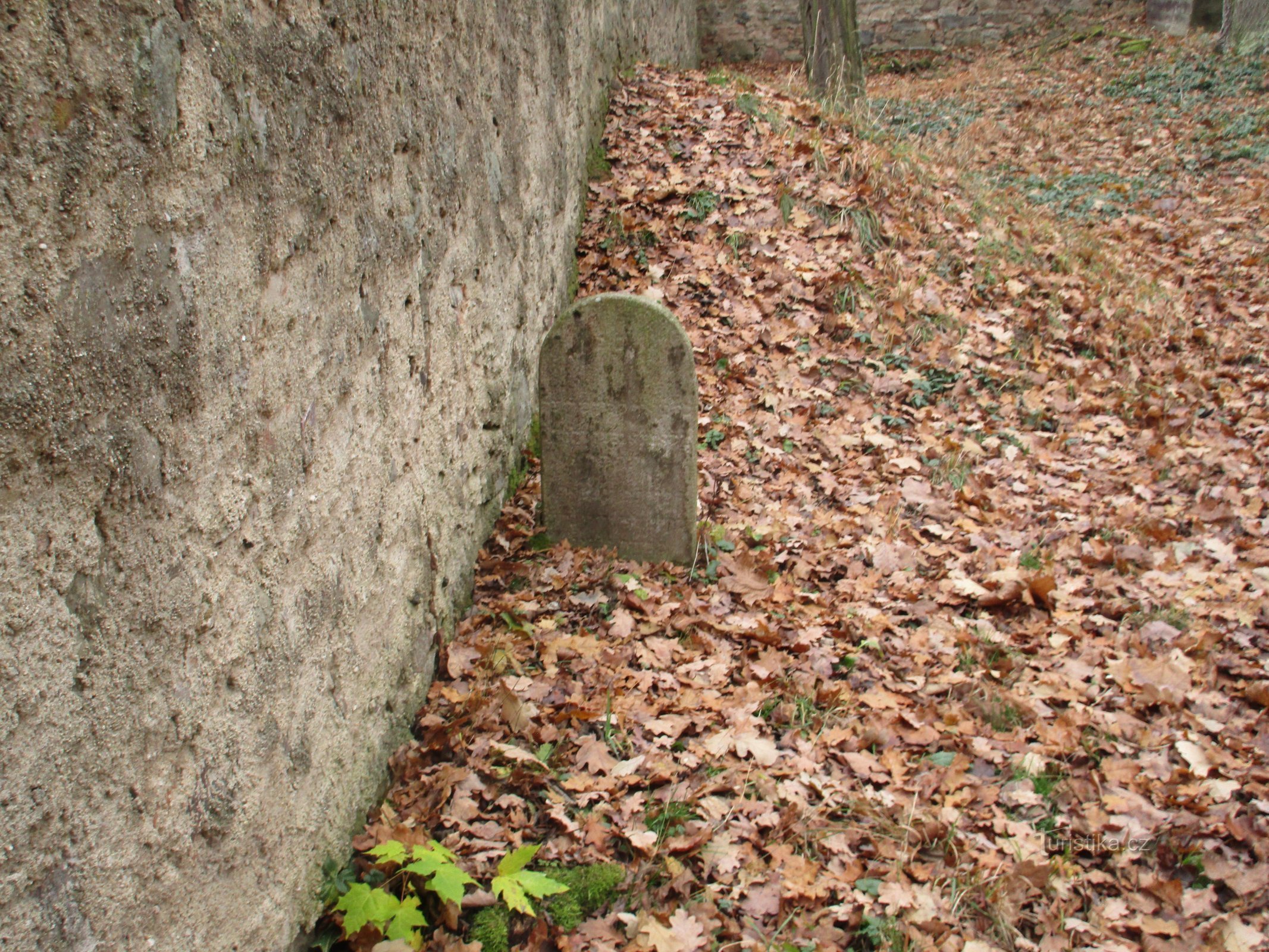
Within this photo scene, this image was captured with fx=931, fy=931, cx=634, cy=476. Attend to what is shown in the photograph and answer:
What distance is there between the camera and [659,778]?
10.4 feet

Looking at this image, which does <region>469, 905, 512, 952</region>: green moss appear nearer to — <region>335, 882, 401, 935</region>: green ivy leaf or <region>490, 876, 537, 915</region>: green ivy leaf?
<region>490, 876, 537, 915</region>: green ivy leaf

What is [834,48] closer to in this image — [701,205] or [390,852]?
[701,205]

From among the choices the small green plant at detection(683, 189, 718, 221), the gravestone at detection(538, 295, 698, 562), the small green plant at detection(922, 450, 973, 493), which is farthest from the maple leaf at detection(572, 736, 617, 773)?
the small green plant at detection(683, 189, 718, 221)

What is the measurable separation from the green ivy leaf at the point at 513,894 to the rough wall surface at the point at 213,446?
1.69ft

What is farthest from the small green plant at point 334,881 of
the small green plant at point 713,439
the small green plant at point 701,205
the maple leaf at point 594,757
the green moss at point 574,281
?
the small green plant at point 701,205

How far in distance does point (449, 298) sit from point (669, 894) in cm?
242

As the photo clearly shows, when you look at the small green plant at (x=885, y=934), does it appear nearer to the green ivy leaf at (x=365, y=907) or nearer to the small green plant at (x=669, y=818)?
the small green plant at (x=669, y=818)

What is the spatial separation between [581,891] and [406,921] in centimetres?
52

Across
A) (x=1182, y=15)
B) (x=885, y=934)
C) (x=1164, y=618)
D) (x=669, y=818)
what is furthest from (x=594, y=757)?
(x=1182, y=15)

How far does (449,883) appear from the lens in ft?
8.23

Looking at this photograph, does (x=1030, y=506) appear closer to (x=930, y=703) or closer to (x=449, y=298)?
(x=930, y=703)

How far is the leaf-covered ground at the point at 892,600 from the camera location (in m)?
2.90

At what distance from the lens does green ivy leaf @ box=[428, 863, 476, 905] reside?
97.7 inches

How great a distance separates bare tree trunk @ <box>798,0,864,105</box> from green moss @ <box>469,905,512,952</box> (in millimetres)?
9090
